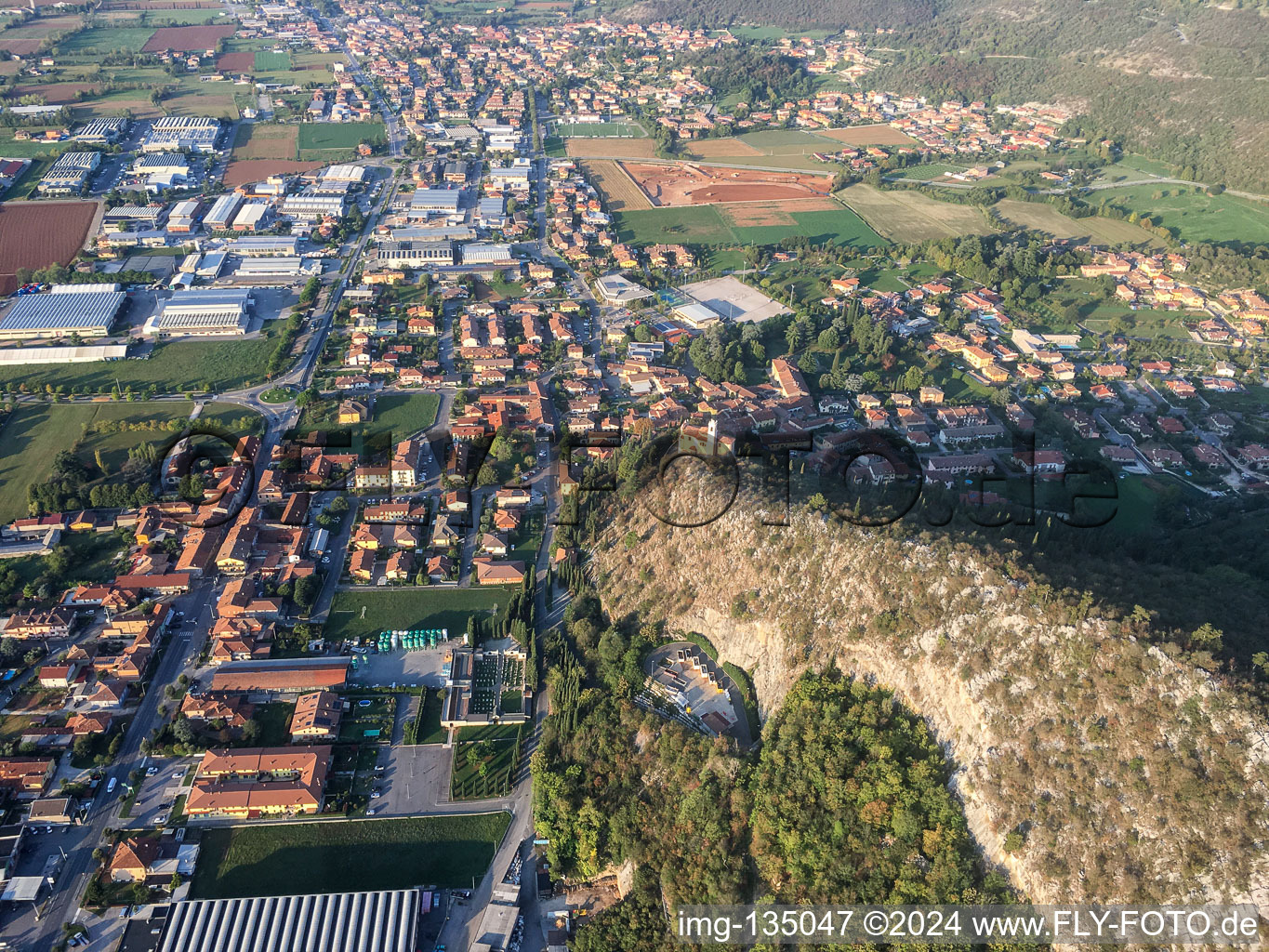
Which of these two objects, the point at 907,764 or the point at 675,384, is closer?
the point at 907,764

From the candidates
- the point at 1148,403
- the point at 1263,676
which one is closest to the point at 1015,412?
the point at 1148,403

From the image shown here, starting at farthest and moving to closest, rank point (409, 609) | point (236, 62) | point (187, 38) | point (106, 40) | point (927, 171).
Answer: point (187, 38) < point (106, 40) < point (236, 62) < point (927, 171) < point (409, 609)

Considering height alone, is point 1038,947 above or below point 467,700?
above

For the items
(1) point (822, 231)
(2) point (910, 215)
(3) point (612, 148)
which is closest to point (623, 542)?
(1) point (822, 231)

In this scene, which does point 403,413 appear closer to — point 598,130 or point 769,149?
point 598,130

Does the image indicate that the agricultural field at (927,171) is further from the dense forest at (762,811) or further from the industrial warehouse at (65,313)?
the dense forest at (762,811)

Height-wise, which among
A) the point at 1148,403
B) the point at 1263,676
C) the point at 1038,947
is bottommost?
the point at 1148,403

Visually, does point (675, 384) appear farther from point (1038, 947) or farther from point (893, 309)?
point (1038, 947)
